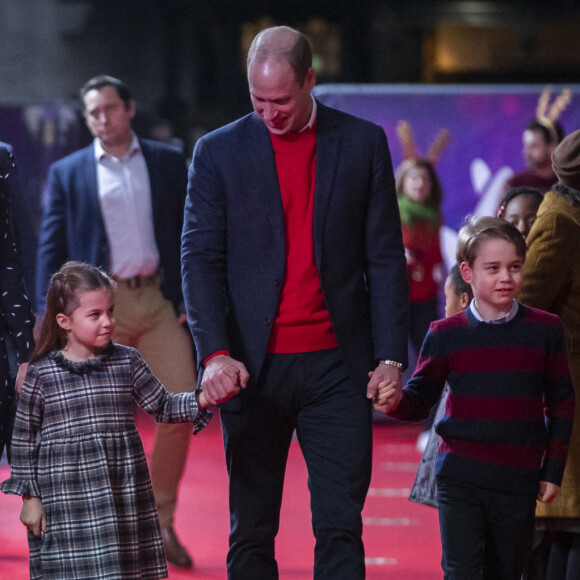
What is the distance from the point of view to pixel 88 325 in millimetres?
3018

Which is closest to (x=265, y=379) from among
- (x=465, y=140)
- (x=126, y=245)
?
(x=126, y=245)

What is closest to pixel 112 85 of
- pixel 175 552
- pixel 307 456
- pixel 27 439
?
pixel 175 552

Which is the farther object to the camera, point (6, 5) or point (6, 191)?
point (6, 5)

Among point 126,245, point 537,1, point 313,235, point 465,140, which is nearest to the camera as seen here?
point 313,235

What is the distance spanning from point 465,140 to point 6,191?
4.97 metres

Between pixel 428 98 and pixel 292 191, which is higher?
pixel 428 98

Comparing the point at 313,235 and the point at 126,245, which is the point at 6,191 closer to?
the point at 313,235

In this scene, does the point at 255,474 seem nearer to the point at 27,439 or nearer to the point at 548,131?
the point at 27,439

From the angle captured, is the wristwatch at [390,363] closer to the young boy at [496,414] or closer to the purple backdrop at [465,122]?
the young boy at [496,414]

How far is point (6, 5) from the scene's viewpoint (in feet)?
40.1

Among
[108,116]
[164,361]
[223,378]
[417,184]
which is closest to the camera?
[223,378]

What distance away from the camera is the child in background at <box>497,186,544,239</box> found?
3854 millimetres

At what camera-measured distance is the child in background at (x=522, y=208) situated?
385 centimetres

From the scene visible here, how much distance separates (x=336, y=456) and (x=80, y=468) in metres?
0.65
